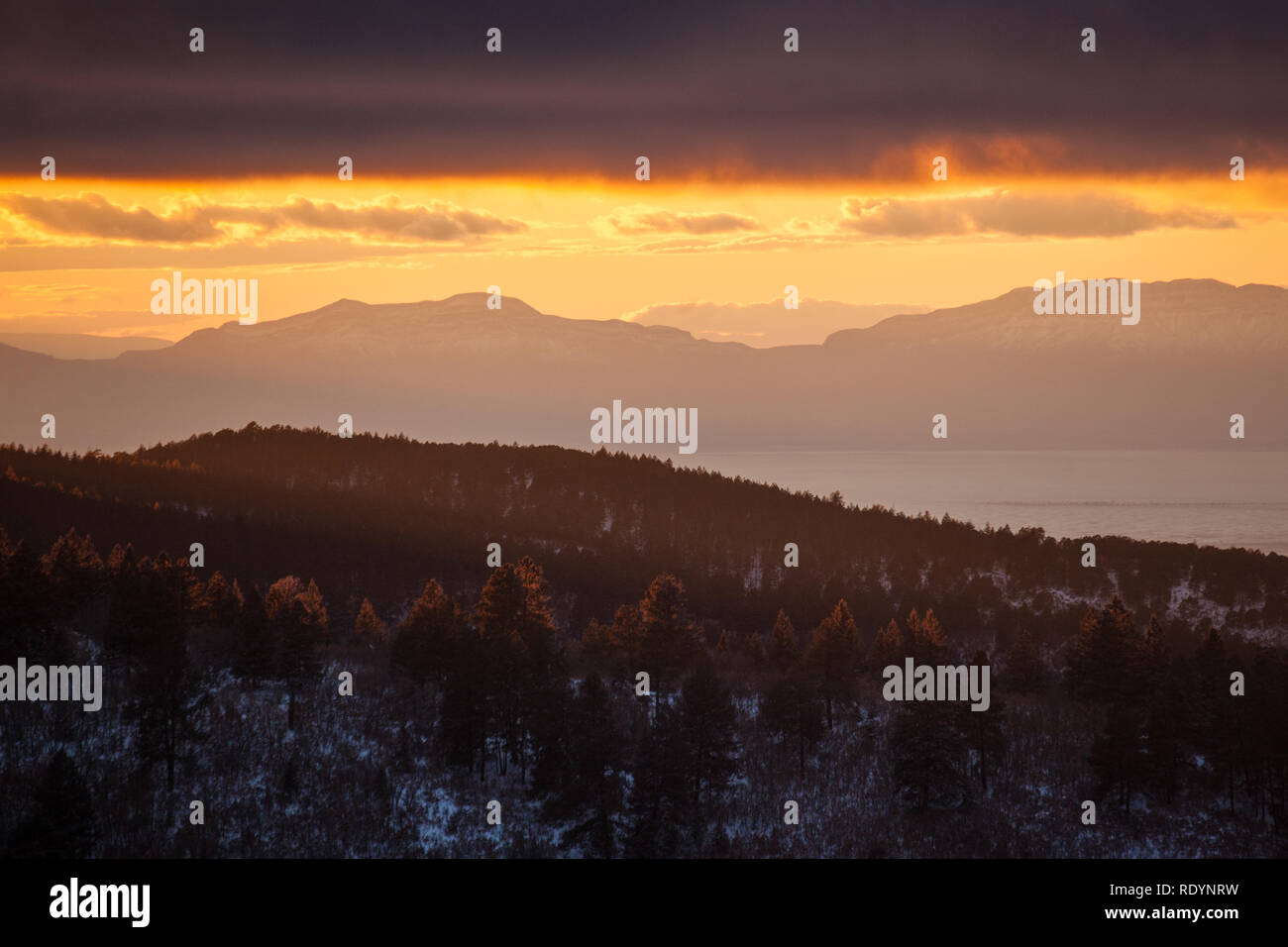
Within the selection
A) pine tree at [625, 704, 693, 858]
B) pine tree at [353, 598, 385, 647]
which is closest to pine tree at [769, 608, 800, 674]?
pine tree at [625, 704, 693, 858]

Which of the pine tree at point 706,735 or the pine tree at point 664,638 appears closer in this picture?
the pine tree at point 706,735

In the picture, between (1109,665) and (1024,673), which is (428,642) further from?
(1109,665)

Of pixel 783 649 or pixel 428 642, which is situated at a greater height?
pixel 428 642

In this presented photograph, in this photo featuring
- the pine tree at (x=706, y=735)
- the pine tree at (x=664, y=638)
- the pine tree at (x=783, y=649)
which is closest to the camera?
the pine tree at (x=706, y=735)

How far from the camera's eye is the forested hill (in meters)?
136

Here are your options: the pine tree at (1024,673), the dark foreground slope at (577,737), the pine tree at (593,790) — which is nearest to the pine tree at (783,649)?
the dark foreground slope at (577,737)

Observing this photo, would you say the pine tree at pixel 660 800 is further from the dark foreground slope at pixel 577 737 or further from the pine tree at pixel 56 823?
the pine tree at pixel 56 823

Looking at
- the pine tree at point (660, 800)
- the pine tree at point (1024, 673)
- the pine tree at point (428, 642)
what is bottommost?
the pine tree at point (660, 800)

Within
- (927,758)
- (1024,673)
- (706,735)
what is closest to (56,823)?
(706,735)

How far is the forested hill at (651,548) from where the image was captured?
136 m

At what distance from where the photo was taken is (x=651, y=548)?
170m
